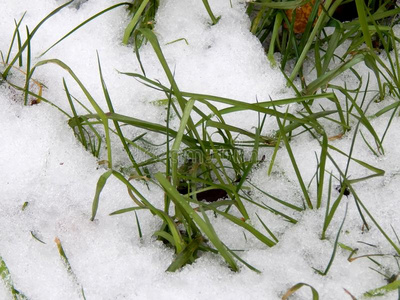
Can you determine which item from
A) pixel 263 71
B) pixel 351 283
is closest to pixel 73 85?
pixel 263 71

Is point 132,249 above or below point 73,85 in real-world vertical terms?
below

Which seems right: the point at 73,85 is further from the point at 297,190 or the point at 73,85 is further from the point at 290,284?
A: the point at 290,284

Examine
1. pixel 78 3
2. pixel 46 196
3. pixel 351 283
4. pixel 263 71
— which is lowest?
pixel 351 283

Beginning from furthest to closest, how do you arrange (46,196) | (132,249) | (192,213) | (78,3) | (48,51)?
1. (78,3)
2. (48,51)
3. (46,196)
4. (132,249)
5. (192,213)

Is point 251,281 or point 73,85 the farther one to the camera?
point 73,85

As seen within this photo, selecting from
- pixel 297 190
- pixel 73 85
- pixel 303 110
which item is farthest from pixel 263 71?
pixel 73 85

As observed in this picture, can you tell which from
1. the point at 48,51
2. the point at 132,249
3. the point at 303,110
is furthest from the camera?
the point at 48,51
